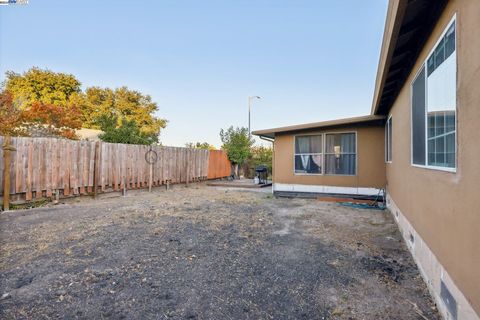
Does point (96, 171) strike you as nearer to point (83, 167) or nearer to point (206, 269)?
point (83, 167)

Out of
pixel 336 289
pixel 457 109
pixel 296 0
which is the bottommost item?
pixel 336 289

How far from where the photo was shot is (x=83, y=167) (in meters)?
7.22

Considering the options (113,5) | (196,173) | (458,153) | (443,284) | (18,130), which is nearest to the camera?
(458,153)

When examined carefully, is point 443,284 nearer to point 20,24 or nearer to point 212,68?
point 212,68

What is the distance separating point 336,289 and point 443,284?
88 centimetres

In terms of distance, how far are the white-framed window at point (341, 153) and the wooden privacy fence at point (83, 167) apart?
6833 millimetres

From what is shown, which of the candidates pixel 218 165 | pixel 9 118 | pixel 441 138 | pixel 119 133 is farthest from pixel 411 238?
pixel 9 118

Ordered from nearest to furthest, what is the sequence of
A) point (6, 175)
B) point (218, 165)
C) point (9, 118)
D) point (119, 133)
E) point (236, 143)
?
point (6, 175) < point (9, 118) < point (119, 133) < point (218, 165) < point (236, 143)

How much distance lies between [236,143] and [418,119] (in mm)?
11856

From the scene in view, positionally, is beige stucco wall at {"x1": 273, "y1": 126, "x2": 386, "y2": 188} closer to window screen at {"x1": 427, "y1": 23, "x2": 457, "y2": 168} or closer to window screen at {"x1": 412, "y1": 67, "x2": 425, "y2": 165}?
window screen at {"x1": 412, "y1": 67, "x2": 425, "y2": 165}

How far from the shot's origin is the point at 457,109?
176cm

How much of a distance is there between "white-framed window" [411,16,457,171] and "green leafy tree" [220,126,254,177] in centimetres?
1167

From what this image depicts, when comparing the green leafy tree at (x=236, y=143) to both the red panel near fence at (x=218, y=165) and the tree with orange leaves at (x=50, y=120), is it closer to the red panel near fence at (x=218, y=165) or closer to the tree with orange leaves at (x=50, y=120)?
the red panel near fence at (x=218, y=165)

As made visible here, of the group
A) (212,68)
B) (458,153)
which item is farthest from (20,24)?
(458,153)
